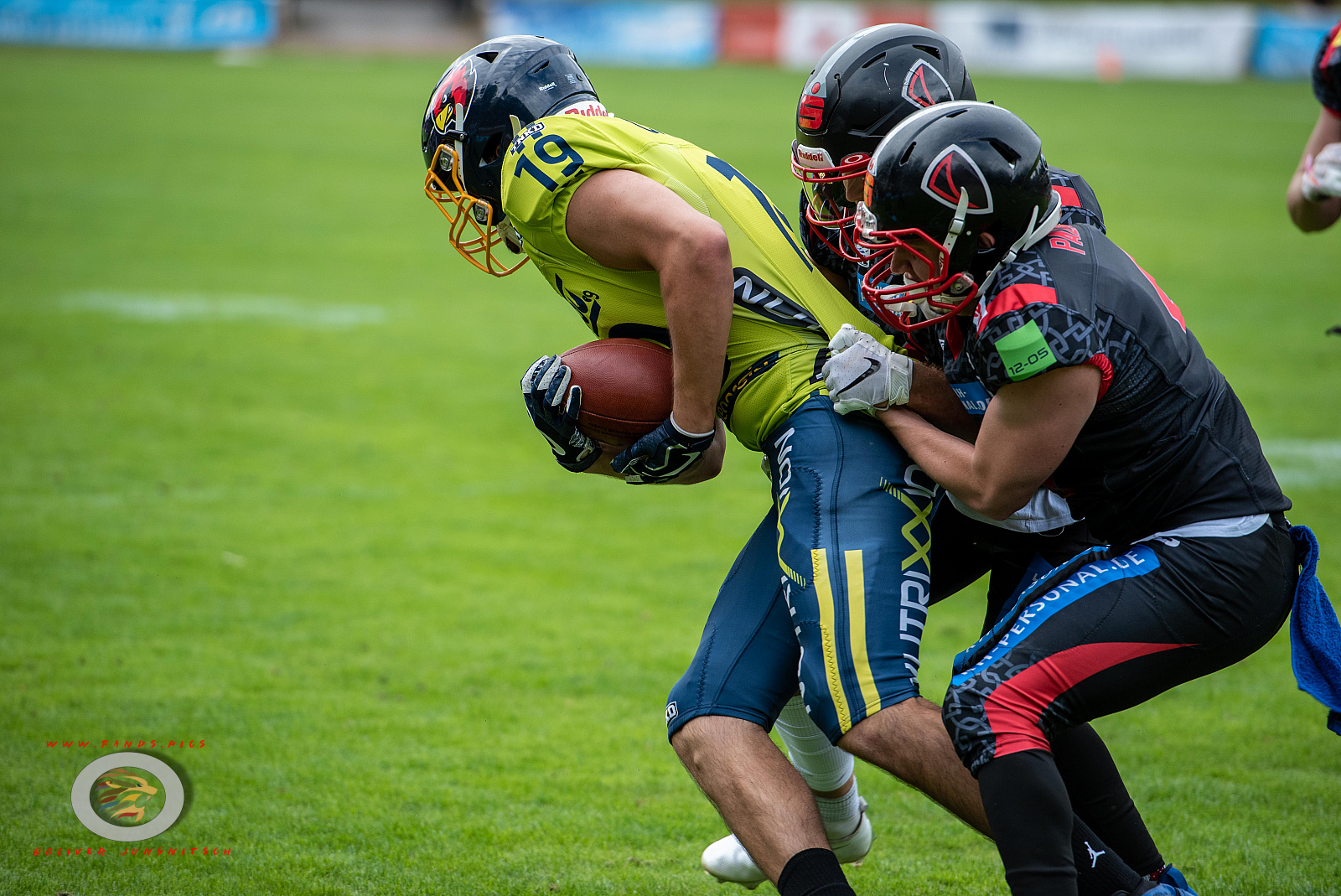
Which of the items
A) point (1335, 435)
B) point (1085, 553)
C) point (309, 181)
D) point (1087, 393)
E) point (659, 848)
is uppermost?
point (1087, 393)

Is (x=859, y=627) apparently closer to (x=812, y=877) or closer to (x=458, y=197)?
(x=812, y=877)

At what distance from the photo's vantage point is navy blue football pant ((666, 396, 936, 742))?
255 cm

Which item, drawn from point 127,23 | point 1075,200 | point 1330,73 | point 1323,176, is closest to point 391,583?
point 1075,200

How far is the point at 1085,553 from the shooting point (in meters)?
2.64

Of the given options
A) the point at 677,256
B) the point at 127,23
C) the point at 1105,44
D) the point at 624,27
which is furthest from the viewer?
the point at 624,27

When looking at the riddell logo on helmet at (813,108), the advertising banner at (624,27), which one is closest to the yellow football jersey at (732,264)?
the riddell logo on helmet at (813,108)

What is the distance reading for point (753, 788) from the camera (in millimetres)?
2639

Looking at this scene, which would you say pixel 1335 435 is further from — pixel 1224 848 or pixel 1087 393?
pixel 1087 393

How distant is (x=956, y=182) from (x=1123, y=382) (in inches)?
20.9

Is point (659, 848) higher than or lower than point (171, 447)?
higher

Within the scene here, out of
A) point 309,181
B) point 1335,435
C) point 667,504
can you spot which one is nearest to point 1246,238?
point 1335,435

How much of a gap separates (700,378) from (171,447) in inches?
211

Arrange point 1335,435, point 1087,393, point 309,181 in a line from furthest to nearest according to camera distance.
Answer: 1. point 309,181
2. point 1335,435
3. point 1087,393

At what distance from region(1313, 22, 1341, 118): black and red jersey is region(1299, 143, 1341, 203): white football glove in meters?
0.17
